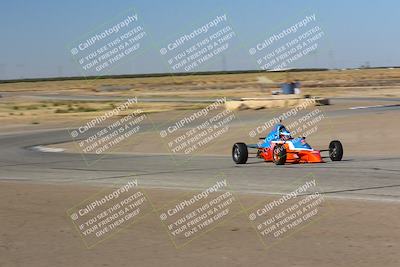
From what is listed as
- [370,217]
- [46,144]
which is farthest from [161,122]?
[370,217]

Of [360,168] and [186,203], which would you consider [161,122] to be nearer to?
[360,168]

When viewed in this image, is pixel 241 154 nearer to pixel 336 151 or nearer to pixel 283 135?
pixel 283 135

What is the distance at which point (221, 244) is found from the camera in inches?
302

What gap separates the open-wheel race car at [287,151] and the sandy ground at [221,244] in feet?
18.0

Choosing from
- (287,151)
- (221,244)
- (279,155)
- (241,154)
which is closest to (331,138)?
(241,154)

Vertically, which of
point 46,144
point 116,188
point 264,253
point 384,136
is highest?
point 46,144

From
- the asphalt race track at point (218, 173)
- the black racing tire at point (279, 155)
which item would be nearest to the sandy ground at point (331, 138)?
the asphalt race track at point (218, 173)

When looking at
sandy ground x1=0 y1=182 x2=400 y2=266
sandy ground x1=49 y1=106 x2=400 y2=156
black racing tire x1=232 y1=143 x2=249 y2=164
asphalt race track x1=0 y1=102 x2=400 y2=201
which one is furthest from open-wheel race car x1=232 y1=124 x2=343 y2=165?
sandy ground x1=0 y1=182 x2=400 y2=266

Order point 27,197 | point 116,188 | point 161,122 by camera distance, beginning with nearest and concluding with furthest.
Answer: point 27,197 < point 116,188 < point 161,122

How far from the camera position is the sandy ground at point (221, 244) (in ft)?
22.7

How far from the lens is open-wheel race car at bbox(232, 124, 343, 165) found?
1545 centimetres

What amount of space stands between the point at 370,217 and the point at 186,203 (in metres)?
2.97

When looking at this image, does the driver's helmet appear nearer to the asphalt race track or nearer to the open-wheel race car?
the open-wheel race car

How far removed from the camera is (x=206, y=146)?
23422mm
